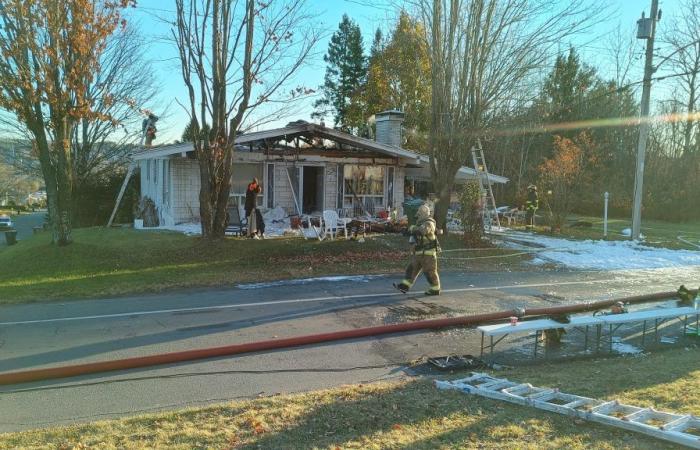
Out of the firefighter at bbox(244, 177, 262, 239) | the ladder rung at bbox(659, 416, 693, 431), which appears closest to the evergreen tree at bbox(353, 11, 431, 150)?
the firefighter at bbox(244, 177, 262, 239)

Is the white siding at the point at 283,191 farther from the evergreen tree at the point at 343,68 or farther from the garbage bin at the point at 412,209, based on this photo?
the evergreen tree at the point at 343,68

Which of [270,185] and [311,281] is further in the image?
[270,185]

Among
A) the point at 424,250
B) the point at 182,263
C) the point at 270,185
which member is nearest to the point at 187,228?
the point at 270,185

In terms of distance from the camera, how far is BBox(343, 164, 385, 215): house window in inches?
910

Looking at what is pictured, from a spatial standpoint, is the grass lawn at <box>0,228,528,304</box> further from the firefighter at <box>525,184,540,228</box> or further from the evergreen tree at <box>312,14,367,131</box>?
the evergreen tree at <box>312,14,367,131</box>

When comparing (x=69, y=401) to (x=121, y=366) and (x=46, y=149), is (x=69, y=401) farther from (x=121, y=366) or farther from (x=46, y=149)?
(x=46, y=149)

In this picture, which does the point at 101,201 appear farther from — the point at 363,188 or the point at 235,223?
the point at 235,223

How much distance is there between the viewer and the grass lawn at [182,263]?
10953mm

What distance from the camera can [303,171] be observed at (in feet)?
75.5

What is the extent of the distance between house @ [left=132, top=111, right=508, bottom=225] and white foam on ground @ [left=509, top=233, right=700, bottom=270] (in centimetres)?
623

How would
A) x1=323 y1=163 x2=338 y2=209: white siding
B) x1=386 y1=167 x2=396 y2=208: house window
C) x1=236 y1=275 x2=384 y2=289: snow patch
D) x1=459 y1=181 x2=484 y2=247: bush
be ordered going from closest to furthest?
x1=236 y1=275 x2=384 y2=289: snow patch < x1=459 y1=181 x2=484 y2=247: bush < x1=323 y1=163 x2=338 y2=209: white siding < x1=386 y1=167 x2=396 y2=208: house window

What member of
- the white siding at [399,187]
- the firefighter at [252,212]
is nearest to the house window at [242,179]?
the firefighter at [252,212]

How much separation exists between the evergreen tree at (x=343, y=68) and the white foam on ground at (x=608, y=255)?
34323mm

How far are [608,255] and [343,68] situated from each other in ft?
129
